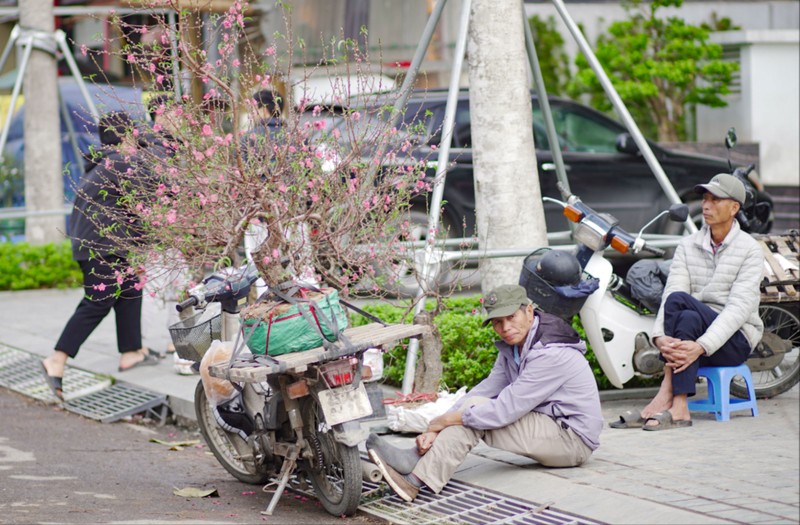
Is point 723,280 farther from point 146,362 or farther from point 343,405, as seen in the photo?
point 146,362

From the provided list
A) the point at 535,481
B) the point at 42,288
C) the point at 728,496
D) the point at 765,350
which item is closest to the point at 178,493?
the point at 535,481

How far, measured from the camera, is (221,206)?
20.6ft

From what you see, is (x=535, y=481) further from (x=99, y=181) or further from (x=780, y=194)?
(x=780, y=194)

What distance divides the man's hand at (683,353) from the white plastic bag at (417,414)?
46.3 inches

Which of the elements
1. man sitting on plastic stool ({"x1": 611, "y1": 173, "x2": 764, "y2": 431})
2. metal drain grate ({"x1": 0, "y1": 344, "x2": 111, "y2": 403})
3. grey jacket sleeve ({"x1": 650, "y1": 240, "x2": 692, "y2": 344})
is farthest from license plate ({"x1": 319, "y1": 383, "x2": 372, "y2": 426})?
metal drain grate ({"x1": 0, "y1": 344, "x2": 111, "y2": 403})

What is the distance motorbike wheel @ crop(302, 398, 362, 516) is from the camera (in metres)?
5.73

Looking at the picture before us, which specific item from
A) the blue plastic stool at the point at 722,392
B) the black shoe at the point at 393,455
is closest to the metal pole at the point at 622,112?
the blue plastic stool at the point at 722,392

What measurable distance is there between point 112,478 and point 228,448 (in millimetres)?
681

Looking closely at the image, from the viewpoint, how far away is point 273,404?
20.1ft

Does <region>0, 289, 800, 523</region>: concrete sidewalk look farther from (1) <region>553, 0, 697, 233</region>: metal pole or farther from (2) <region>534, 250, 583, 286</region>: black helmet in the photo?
(1) <region>553, 0, 697, 233</region>: metal pole

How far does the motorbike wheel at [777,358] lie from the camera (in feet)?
25.0

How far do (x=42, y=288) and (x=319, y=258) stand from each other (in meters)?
7.14

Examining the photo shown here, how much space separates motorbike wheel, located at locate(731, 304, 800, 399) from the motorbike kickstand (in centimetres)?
296

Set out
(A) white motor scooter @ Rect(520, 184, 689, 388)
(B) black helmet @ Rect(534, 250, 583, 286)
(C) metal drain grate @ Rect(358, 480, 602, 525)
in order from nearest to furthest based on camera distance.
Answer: (C) metal drain grate @ Rect(358, 480, 602, 525) < (B) black helmet @ Rect(534, 250, 583, 286) < (A) white motor scooter @ Rect(520, 184, 689, 388)
